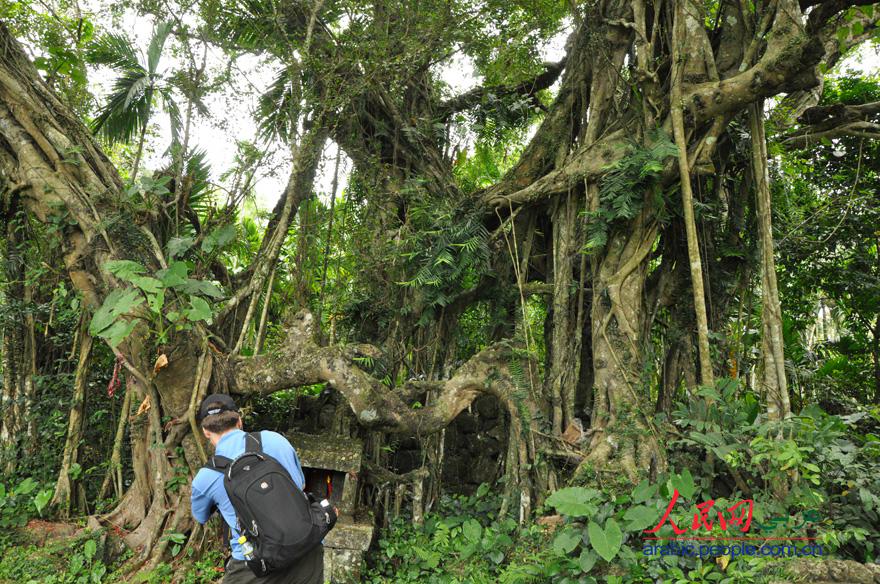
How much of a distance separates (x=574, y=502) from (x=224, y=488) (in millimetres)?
1876

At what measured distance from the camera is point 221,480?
2.50m

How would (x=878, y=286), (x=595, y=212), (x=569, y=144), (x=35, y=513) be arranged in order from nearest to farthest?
(x=595, y=212)
(x=35, y=513)
(x=569, y=144)
(x=878, y=286)

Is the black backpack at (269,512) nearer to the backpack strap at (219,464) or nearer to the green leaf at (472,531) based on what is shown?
the backpack strap at (219,464)

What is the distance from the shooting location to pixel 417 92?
6.29 metres

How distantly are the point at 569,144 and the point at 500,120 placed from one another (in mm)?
1434

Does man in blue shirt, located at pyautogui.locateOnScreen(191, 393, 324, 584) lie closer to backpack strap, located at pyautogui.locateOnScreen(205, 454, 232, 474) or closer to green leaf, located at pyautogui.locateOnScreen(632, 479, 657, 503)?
backpack strap, located at pyautogui.locateOnScreen(205, 454, 232, 474)

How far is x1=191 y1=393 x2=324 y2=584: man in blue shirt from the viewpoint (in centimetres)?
248

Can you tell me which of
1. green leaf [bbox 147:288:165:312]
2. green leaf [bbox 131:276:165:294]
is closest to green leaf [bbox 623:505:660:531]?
green leaf [bbox 147:288:165:312]

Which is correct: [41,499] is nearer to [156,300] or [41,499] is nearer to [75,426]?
[75,426]

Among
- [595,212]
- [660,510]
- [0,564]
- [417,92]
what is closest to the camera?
[660,510]

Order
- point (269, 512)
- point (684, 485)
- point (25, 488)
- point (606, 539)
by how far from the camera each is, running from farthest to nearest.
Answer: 1. point (25, 488)
2. point (684, 485)
3. point (606, 539)
4. point (269, 512)

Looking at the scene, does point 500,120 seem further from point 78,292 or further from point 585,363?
point 78,292

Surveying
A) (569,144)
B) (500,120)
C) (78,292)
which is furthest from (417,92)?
(78,292)

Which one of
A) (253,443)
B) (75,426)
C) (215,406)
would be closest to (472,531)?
(253,443)
